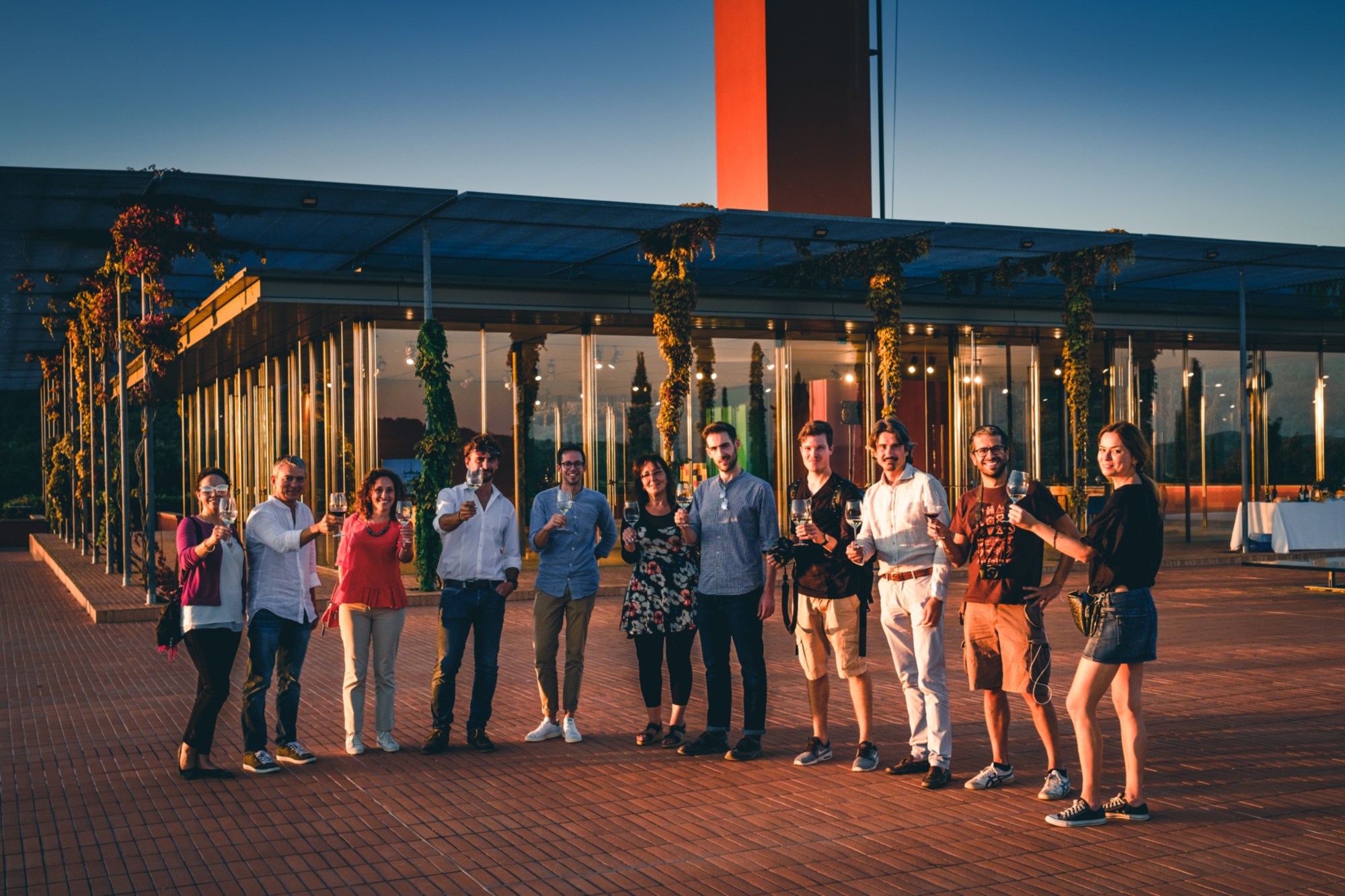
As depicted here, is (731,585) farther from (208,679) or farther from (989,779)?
(208,679)

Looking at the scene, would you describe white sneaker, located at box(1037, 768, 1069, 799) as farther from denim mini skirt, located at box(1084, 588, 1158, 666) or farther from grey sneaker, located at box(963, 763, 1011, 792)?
denim mini skirt, located at box(1084, 588, 1158, 666)

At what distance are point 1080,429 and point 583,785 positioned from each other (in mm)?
14419

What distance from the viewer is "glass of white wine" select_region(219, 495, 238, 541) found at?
620 cm

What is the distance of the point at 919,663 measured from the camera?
591cm

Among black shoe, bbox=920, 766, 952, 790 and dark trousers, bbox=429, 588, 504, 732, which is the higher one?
dark trousers, bbox=429, 588, 504, 732

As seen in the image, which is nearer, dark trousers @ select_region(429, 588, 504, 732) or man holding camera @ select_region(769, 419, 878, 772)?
man holding camera @ select_region(769, 419, 878, 772)

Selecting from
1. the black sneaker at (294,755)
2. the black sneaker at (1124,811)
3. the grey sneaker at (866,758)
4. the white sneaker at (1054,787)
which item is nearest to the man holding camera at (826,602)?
the grey sneaker at (866,758)

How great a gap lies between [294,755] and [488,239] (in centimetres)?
945

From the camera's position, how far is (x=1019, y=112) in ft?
78.5

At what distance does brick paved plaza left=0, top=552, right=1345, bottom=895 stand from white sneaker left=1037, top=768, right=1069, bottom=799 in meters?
0.07

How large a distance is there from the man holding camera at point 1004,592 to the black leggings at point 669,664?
172 cm

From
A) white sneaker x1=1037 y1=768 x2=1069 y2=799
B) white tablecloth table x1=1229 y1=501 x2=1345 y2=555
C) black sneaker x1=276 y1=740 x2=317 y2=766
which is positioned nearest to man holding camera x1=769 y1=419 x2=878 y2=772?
white sneaker x1=1037 y1=768 x2=1069 y2=799

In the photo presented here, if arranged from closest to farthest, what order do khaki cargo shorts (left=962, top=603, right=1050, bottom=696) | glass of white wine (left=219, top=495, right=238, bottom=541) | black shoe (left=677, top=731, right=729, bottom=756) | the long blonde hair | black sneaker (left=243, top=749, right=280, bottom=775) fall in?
the long blonde hair < khaki cargo shorts (left=962, top=603, right=1050, bottom=696) < glass of white wine (left=219, top=495, right=238, bottom=541) < black sneaker (left=243, top=749, right=280, bottom=775) < black shoe (left=677, top=731, right=729, bottom=756)

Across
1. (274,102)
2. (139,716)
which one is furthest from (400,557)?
(274,102)
